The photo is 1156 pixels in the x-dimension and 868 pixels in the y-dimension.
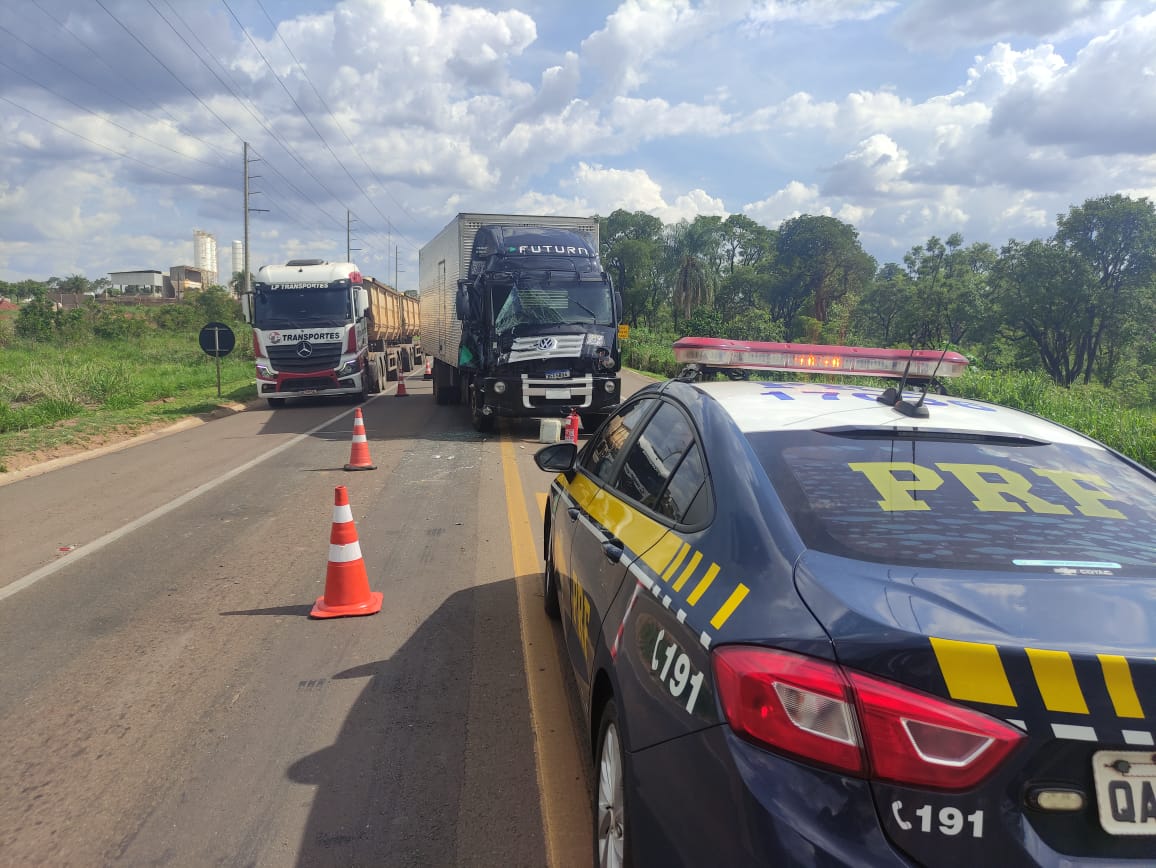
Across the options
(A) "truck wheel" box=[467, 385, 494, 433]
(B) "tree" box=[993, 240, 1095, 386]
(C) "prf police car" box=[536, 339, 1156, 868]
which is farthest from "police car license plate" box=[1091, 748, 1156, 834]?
(B) "tree" box=[993, 240, 1095, 386]

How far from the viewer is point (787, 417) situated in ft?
8.89

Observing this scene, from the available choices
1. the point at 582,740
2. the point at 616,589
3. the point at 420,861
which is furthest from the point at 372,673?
the point at 616,589

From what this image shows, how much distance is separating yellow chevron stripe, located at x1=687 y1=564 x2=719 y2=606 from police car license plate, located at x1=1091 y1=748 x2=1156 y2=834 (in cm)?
87

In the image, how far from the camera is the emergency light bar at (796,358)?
414 centimetres

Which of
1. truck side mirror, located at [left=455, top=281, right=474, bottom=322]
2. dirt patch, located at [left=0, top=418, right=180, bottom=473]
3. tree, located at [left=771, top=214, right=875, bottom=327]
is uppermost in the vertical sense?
tree, located at [left=771, top=214, right=875, bottom=327]

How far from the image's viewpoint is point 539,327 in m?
13.3

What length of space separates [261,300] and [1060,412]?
16240 mm

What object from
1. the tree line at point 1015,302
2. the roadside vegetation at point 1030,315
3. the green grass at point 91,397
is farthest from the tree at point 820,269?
the green grass at point 91,397

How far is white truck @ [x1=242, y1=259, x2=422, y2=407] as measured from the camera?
18281 millimetres

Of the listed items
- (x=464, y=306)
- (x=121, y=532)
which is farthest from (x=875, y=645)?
(x=464, y=306)

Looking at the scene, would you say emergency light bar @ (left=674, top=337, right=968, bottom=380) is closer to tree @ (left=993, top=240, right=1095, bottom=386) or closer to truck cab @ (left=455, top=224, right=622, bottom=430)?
truck cab @ (left=455, top=224, right=622, bottom=430)

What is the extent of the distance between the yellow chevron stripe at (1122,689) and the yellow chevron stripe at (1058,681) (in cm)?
6

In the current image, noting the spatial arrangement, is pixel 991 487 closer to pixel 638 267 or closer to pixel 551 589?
pixel 551 589

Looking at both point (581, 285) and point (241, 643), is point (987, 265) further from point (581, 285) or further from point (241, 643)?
point (241, 643)
